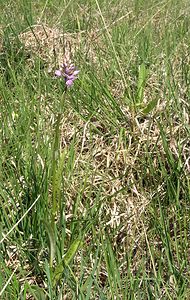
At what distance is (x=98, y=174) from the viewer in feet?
4.93

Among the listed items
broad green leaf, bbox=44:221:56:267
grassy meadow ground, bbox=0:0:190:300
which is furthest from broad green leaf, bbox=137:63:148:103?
broad green leaf, bbox=44:221:56:267

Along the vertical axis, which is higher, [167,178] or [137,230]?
[167,178]

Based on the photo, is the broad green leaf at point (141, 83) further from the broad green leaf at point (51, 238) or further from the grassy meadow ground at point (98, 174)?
the broad green leaf at point (51, 238)

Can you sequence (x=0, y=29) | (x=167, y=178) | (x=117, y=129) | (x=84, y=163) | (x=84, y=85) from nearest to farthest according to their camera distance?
(x=167, y=178) → (x=84, y=163) → (x=117, y=129) → (x=84, y=85) → (x=0, y=29)

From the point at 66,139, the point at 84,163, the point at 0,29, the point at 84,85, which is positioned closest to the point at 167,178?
the point at 84,163

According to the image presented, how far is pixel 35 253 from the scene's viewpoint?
1193mm

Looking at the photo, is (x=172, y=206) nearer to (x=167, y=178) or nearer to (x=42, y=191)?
(x=167, y=178)

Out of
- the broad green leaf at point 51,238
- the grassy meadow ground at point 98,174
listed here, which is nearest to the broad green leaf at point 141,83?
the grassy meadow ground at point 98,174

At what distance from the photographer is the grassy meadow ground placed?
1.09m

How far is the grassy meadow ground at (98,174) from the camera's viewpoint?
109cm

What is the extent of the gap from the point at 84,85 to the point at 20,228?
2.43ft

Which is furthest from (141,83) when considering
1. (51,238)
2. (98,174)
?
(51,238)

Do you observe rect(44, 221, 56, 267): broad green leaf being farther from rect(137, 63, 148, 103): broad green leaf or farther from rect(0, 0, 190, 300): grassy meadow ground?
rect(137, 63, 148, 103): broad green leaf

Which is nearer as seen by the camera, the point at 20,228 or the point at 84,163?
the point at 20,228
